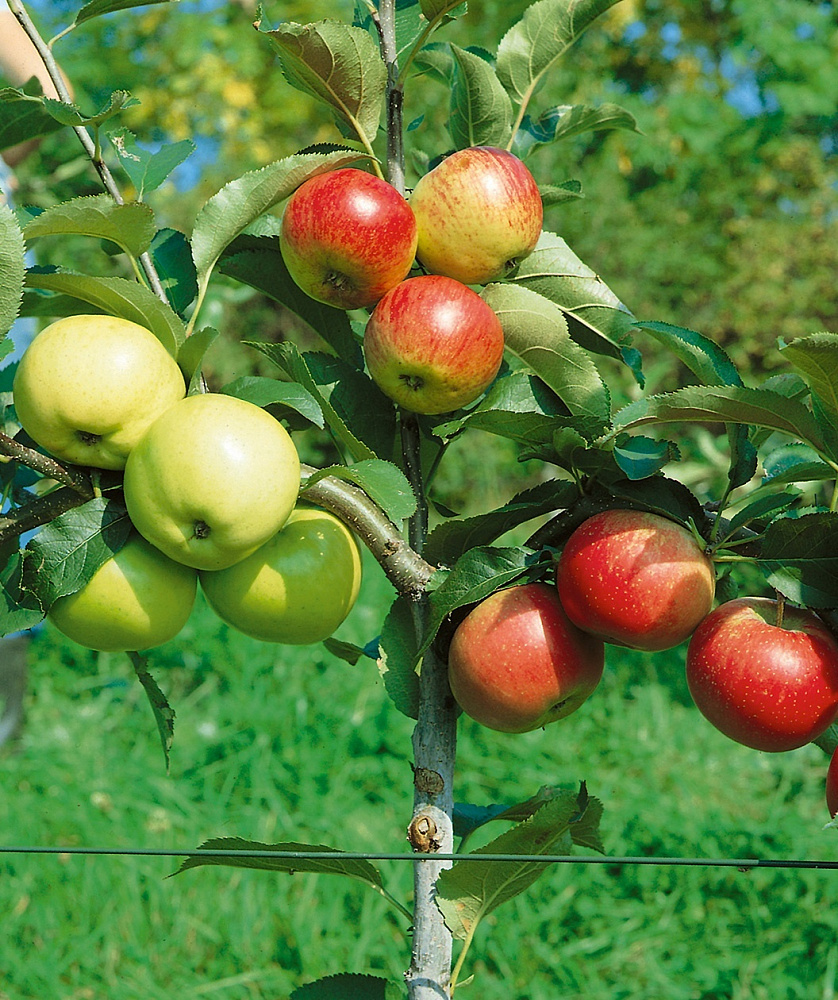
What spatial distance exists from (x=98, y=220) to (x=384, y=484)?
0.26 meters

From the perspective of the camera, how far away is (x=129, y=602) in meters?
0.72

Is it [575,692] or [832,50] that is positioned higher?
[575,692]

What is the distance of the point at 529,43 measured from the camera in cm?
89

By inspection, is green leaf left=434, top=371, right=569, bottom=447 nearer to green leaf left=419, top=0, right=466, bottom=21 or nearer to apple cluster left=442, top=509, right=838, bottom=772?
apple cluster left=442, top=509, right=838, bottom=772

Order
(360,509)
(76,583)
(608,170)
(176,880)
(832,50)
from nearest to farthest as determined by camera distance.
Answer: (76,583) → (360,509) → (176,880) → (832,50) → (608,170)

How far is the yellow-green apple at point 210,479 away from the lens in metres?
0.66

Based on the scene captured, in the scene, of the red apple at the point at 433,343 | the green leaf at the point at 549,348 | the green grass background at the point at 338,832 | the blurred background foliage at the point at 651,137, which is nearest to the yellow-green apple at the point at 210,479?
the red apple at the point at 433,343

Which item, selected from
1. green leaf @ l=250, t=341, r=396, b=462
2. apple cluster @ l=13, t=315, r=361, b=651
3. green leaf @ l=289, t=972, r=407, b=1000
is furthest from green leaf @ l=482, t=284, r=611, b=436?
green leaf @ l=289, t=972, r=407, b=1000

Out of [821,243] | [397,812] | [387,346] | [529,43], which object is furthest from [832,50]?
[387,346]

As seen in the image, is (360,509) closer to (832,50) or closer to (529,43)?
(529,43)

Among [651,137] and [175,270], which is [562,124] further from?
[651,137]

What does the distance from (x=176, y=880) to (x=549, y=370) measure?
4.99 feet

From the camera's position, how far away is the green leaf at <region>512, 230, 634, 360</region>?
32.8 inches

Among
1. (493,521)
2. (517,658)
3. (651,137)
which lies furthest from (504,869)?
(651,137)
